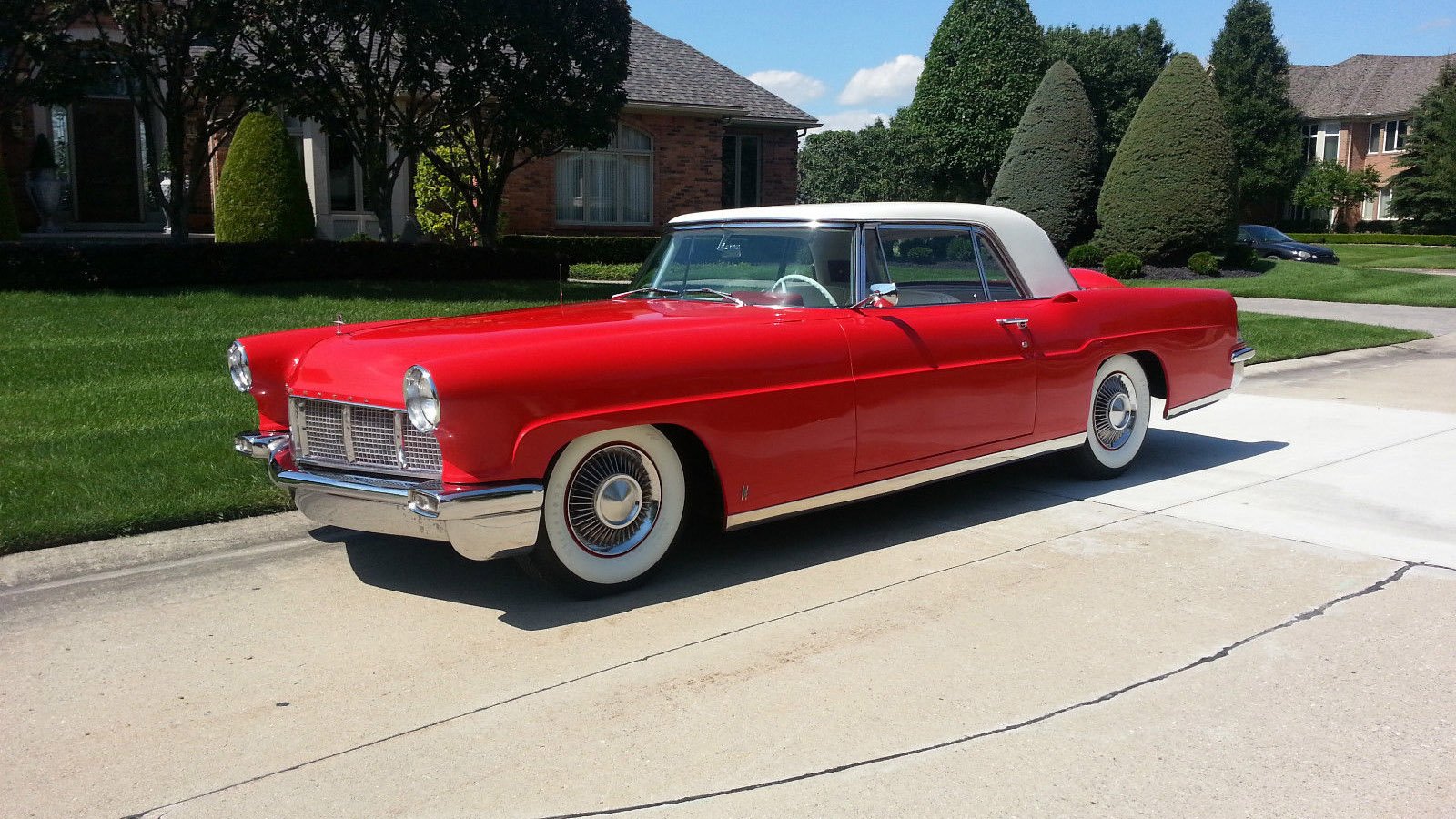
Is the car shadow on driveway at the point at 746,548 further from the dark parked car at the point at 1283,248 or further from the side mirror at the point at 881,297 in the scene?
the dark parked car at the point at 1283,248

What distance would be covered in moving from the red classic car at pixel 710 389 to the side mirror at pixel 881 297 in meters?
0.01

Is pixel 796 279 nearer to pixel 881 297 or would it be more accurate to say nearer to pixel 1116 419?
pixel 881 297

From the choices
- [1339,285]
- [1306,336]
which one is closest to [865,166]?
[1339,285]

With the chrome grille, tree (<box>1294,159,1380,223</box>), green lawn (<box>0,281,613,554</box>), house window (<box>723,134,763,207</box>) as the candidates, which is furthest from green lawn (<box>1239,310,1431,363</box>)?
tree (<box>1294,159,1380,223</box>)

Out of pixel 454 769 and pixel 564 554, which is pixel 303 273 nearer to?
pixel 564 554

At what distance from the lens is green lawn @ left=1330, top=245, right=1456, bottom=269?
28.6 m

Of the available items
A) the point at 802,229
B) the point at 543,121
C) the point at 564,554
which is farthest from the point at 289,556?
the point at 543,121

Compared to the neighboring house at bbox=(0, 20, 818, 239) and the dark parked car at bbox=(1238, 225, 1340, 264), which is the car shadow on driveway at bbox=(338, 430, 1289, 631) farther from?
the dark parked car at bbox=(1238, 225, 1340, 264)

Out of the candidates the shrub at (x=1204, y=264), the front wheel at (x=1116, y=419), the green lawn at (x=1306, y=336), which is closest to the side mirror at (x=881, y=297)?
the front wheel at (x=1116, y=419)

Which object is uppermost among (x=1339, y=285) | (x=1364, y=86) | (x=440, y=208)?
(x=1364, y=86)

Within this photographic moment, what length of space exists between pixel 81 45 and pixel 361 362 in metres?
11.7

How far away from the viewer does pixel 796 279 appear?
5.44 meters

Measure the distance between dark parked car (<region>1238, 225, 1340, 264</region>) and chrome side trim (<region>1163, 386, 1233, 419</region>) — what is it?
24397 millimetres

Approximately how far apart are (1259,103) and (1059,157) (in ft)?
98.7
